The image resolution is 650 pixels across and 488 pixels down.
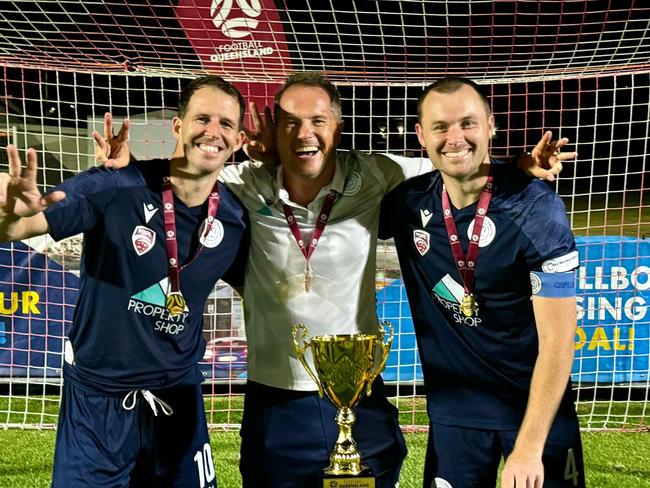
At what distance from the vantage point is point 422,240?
2.59m

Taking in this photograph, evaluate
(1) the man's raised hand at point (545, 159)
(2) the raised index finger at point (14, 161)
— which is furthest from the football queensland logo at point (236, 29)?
(2) the raised index finger at point (14, 161)

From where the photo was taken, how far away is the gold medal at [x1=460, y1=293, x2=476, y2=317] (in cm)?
247

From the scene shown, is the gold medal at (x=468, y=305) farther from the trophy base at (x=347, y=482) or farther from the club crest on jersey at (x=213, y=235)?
the club crest on jersey at (x=213, y=235)

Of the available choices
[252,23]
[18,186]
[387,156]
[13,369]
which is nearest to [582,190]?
[252,23]

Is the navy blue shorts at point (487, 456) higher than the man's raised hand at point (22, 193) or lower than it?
lower

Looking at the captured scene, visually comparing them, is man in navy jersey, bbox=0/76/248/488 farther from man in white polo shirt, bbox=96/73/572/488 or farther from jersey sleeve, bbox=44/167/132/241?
man in white polo shirt, bbox=96/73/572/488

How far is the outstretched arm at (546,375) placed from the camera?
234cm

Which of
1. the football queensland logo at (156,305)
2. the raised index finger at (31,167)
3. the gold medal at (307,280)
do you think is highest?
the raised index finger at (31,167)

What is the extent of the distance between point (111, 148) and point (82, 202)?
0.74 ft

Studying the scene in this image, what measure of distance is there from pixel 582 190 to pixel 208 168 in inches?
522

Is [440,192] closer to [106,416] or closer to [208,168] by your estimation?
[208,168]

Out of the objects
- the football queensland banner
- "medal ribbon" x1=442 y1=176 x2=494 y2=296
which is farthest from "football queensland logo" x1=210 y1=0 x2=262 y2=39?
"medal ribbon" x1=442 y1=176 x2=494 y2=296

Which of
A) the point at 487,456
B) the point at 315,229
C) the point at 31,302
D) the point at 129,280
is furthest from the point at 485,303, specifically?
the point at 31,302

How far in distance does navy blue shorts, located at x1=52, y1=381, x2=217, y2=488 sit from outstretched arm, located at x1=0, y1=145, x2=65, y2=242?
0.55m
